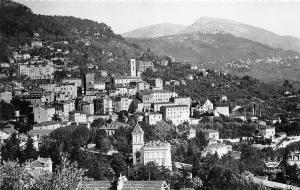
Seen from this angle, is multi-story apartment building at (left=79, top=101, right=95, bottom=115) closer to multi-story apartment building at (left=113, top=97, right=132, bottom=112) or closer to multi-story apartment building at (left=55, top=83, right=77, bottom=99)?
multi-story apartment building at (left=113, top=97, right=132, bottom=112)

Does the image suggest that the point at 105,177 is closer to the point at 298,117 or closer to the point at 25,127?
the point at 25,127

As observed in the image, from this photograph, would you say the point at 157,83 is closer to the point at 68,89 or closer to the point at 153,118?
the point at 68,89

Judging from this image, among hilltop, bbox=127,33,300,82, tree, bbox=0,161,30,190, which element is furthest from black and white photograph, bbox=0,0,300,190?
hilltop, bbox=127,33,300,82

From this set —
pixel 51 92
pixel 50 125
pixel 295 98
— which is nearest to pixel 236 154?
pixel 50 125

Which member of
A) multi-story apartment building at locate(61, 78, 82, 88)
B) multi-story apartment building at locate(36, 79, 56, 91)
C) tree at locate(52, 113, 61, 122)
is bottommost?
tree at locate(52, 113, 61, 122)

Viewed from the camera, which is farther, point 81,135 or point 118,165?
point 81,135

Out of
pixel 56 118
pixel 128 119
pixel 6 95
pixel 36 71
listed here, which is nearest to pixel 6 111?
pixel 6 95
